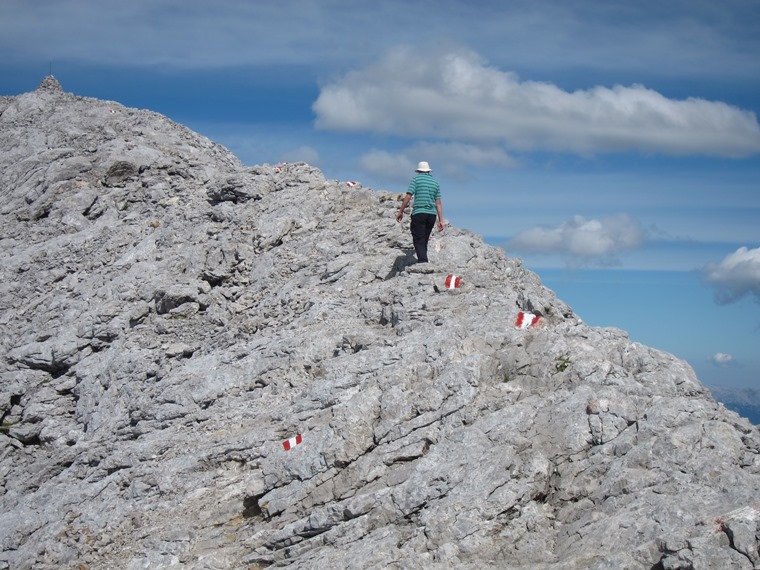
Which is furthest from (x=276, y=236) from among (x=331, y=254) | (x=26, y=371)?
(x=26, y=371)

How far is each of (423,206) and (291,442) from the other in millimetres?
8076

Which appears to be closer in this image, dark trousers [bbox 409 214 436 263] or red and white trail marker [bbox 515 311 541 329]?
red and white trail marker [bbox 515 311 541 329]

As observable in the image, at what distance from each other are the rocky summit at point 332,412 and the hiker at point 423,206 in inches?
36.6

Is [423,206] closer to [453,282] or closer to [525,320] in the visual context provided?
[453,282]

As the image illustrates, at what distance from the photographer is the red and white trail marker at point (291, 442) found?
16469 millimetres

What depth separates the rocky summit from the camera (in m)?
13.0

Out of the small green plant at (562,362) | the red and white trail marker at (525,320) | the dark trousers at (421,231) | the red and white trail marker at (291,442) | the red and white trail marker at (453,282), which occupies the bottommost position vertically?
the red and white trail marker at (291,442)

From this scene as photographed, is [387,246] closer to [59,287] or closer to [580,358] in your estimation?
[580,358]

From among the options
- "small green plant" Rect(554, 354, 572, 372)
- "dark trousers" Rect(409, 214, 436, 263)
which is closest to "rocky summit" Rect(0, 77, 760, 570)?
"small green plant" Rect(554, 354, 572, 372)

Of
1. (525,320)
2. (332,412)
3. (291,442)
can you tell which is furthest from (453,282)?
(291,442)

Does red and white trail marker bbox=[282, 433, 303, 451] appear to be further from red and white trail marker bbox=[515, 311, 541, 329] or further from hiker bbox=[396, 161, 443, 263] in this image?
hiker bbox=[396, 161, 443, 263]

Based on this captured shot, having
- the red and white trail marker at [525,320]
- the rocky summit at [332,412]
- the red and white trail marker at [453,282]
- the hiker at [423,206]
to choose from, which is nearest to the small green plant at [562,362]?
the rocky summit at [332,412]

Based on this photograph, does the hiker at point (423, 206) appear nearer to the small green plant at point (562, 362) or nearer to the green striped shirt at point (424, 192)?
the green striped shirt at point (424, 192)

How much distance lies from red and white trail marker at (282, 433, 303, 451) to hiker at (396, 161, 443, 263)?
Answer: 739 cm
